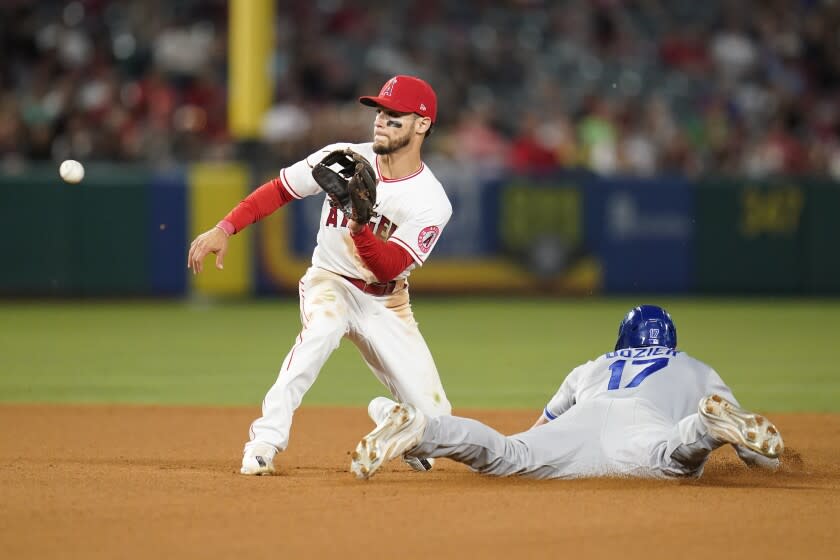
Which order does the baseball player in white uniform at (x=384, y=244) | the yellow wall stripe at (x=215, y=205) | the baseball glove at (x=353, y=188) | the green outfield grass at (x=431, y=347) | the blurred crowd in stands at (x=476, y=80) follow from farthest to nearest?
the blurred crowd in stands at (x=476, y=80)
the yellow wall stripe at (x=215, y=205)
the green outfield grass at (x=431, y=347)
the baseball player in white uniform at (x=384, y=244)
the baseball glove at (x=353, y=188)

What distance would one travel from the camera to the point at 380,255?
19.0 ft

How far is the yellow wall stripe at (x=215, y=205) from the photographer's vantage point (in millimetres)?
15508

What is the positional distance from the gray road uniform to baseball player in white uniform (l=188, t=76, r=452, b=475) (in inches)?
28.5

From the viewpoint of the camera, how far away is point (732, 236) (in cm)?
1672

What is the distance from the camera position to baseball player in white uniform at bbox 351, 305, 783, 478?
5.15 meters

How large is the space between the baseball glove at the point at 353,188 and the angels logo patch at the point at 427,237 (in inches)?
17.0

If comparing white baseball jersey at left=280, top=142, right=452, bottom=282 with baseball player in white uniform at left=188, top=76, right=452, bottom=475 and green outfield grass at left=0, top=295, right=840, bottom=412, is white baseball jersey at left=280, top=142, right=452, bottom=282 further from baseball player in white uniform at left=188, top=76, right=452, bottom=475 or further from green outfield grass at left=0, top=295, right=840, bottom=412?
green outfield grass at left=0, top=295, right=840, bottom=412

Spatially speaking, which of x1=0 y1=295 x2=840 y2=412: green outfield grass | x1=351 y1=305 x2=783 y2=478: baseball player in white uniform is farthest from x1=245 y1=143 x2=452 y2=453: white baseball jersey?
x1=0 y1=295 x2=840 y2=412: green outfield grass

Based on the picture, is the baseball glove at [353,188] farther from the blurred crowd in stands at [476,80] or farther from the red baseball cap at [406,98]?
the blurred crowd in stands at [476,80]

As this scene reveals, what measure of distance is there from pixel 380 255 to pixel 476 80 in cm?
1336

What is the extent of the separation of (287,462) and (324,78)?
39.1ft

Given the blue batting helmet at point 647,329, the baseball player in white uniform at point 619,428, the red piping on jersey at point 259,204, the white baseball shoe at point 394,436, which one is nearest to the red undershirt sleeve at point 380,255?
the red piping on jersey at point 259,204

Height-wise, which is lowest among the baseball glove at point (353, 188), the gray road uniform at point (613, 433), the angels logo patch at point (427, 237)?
the gray road uniform at point (613, 433)

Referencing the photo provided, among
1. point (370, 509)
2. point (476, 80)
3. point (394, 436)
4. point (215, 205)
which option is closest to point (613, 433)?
point (394, 436)
